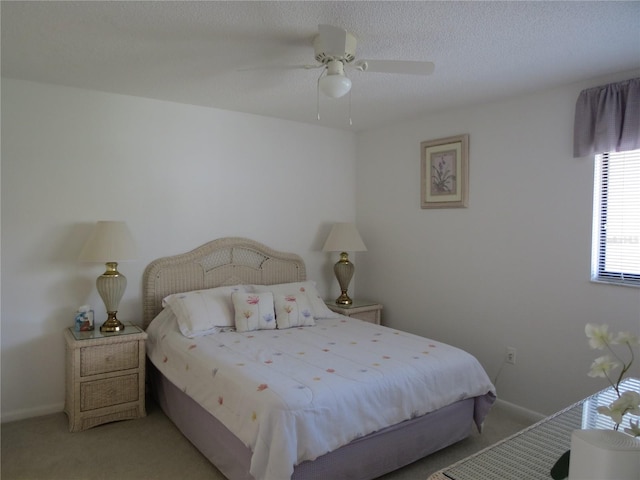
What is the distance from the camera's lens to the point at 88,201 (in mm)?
3271

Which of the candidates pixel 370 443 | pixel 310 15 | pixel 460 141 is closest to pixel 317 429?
pixel 370 443

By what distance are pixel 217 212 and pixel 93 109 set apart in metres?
1.21

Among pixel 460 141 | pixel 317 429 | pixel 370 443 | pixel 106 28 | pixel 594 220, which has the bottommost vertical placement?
pixel 370 443

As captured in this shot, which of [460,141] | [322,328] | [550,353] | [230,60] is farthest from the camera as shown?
[460,141]

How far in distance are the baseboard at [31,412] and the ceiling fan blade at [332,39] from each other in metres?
3.04

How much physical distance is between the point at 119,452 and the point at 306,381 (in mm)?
1329

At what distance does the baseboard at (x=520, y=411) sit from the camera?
318 cm

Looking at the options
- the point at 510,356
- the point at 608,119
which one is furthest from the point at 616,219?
the point at 510,356

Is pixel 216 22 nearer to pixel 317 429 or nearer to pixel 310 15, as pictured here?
pixel 310 15

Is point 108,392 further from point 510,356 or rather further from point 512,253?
point 512,253

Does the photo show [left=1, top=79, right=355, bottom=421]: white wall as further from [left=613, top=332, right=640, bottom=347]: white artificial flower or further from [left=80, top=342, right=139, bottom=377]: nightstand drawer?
[left=613, top=332, right=640, bottom=347]: white artificial flower

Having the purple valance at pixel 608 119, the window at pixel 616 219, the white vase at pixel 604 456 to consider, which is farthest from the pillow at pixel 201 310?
the purple valance at pixel 608 119

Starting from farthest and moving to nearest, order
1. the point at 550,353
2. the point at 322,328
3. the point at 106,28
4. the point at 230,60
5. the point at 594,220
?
the point at 322,328 → the point at 550,353 → the point at 594,220 → the point at 230,60 → the point at 106,28

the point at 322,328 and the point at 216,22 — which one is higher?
the point at 216,22
